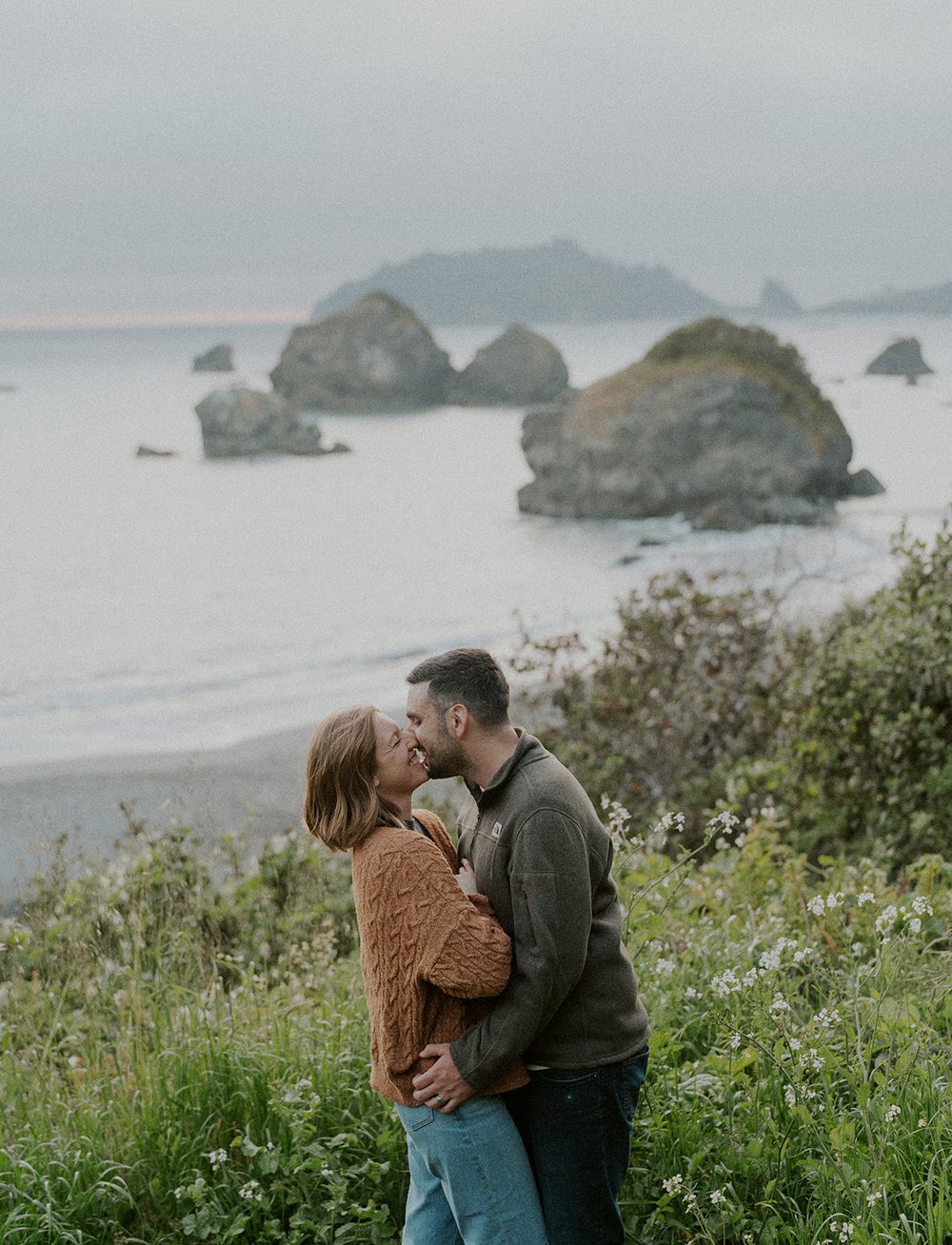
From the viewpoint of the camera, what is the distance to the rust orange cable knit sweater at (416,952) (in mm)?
3123

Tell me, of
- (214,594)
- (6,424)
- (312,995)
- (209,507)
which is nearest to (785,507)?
(214,594)

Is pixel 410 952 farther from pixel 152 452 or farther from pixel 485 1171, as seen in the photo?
pixel 152 452

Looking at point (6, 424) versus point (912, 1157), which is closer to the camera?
point (912, 1157)

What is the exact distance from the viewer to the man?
3.12 metres

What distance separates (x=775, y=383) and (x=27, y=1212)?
44.3 meters

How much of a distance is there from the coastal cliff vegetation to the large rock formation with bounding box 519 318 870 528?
1453 inches

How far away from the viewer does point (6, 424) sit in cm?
9431

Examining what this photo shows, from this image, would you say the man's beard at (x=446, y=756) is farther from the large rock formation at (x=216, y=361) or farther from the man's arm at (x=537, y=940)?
the large rock formation at (x=216, y=361)

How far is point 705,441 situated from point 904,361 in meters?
69.4

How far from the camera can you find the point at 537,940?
10.2ft

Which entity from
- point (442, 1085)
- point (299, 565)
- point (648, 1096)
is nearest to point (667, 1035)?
point (648, 1096)

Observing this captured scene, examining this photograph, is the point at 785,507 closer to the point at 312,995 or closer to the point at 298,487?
the point at 298,487

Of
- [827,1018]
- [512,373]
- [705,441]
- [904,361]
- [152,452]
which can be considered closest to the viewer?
[827,1018]

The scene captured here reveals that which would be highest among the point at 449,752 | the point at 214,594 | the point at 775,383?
the point at 775,383
